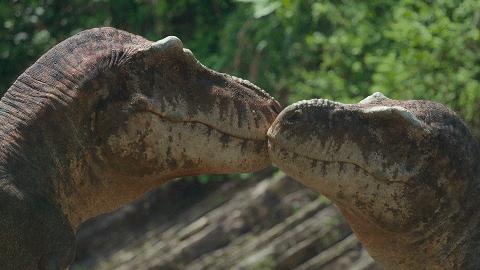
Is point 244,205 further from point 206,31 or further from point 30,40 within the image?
point 30,40

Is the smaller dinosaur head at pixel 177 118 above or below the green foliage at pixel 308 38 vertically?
above

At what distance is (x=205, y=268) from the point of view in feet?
54.7

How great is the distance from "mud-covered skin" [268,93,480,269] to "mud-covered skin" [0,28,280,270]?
291mm

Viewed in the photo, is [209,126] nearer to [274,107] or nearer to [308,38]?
[274,107]

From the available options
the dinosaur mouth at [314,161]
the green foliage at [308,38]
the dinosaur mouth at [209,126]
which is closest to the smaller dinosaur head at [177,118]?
the dinosaur mouth at [209,126]

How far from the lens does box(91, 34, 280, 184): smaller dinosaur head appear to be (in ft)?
28.2

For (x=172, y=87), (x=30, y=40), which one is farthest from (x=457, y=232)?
(x=30, y=40)

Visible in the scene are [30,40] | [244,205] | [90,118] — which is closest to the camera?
[90,118]

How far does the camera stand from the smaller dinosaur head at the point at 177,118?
338 inches

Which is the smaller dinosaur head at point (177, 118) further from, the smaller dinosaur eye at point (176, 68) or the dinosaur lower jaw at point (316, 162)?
the dinosaur lower jaw at point (316, 162)

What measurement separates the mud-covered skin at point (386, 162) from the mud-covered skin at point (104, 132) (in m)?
0.29

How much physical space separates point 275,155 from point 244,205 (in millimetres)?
8603

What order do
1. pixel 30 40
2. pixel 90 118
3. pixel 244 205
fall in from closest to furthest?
pixel 90 118 → pixel 30 40 → pixel 244 205

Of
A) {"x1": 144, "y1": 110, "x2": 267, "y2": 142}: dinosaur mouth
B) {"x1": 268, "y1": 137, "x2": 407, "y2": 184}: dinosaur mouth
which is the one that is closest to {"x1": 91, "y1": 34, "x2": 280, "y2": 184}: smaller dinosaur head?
{"x1": 144, "y1": 110, "x2": 267, "y2": 142}: dinosaur mouth
